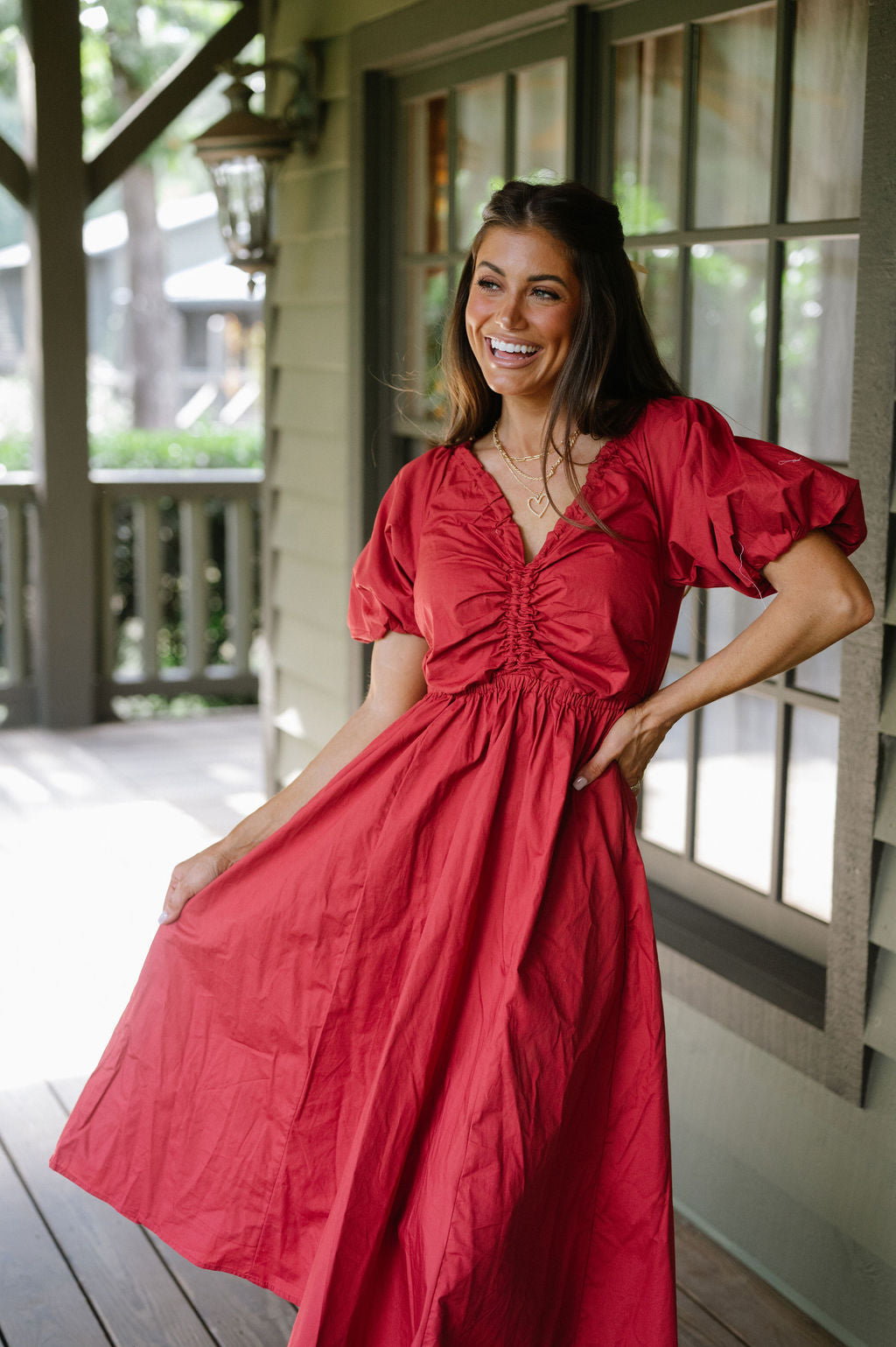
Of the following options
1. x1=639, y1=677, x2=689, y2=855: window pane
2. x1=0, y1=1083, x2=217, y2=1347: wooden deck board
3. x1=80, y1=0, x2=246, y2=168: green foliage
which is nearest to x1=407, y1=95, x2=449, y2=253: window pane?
x1=639, y1=677, x2=689, y2=855: window pane

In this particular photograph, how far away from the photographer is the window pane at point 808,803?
258cm

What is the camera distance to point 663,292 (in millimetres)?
2857

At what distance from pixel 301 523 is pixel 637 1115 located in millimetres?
2775

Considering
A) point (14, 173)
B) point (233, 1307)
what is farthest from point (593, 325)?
point (14, 173)

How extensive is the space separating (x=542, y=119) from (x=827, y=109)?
87 cm

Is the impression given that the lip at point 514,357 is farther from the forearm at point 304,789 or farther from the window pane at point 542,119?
the window pane at point 542,119

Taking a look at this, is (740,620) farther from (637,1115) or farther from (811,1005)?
(637,1115)

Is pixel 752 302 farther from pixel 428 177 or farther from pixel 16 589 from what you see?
pixel 16 589

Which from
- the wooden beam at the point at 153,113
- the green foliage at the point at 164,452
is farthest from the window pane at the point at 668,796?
the green foliage at the point at 164,452

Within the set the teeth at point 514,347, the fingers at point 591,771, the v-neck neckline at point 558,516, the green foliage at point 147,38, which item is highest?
the green foliage at point 147,38

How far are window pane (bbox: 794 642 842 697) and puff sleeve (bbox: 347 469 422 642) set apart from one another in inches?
36.0

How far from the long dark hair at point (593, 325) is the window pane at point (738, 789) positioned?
3.36 feet

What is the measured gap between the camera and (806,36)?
7.91 ft

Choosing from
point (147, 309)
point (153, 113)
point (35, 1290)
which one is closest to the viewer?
point (35, 1290)
